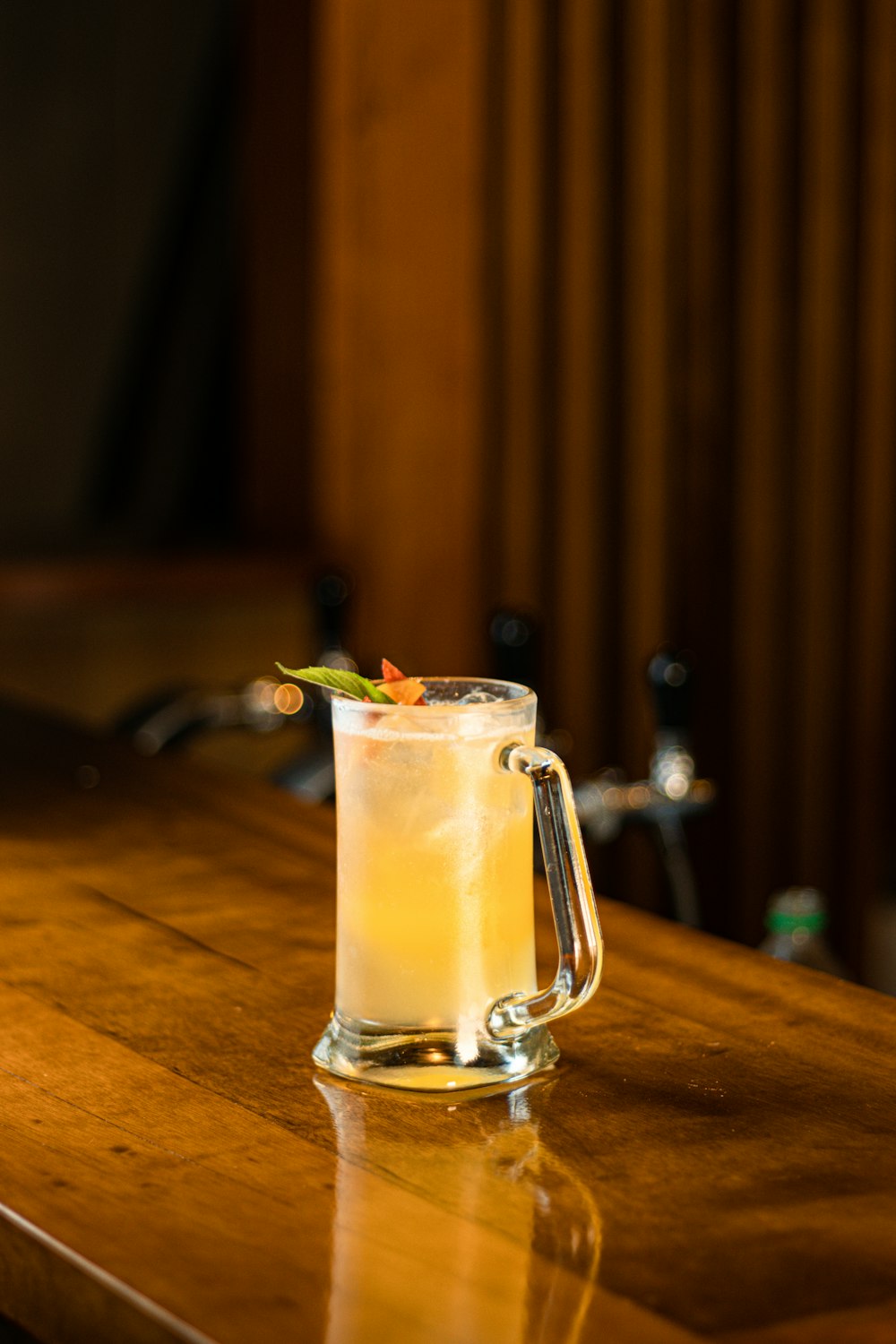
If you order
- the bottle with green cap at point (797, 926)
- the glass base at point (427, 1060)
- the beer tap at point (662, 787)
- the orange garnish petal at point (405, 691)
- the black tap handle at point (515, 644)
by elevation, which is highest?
the orange garnish petal at point (405, 691)

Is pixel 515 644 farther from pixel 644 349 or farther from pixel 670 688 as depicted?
pixel 644 349

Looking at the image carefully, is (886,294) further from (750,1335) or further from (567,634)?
(750,1335)

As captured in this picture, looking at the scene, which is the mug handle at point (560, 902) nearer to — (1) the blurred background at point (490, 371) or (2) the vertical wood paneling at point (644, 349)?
(1) the blurred background at point (490, 371)

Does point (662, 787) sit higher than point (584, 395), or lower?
lower

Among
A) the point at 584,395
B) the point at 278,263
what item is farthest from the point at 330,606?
the point at 278,263

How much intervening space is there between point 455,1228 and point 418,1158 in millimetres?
74

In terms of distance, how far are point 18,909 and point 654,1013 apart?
44 cm

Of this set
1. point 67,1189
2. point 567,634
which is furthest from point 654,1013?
point 567,634

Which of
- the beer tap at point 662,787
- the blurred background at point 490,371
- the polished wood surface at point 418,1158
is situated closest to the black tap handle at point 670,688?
the beer tap at point 662,787

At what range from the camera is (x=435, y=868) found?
844mm

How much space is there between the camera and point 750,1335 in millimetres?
599

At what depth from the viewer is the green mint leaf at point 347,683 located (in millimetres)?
845

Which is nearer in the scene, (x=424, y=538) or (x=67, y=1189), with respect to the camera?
(x=67, y=1189)

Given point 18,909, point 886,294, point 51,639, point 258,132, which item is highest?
point 258,132
